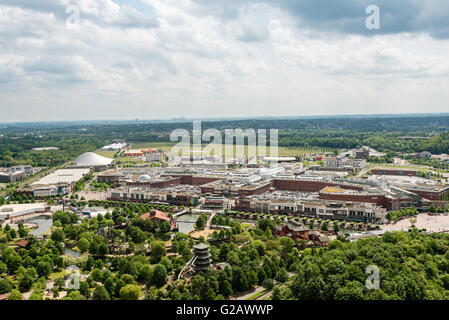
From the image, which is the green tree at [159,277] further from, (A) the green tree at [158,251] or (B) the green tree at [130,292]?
(A) the green tree at [158,251]

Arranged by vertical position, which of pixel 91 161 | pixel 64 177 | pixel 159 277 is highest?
pixel 91 161

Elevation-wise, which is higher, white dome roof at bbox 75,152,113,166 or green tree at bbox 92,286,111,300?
white dome roof at bbox 75,152,113,166

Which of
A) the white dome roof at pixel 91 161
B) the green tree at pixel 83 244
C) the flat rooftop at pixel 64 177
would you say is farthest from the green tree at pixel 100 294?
the white dome roof at pixel 91 161

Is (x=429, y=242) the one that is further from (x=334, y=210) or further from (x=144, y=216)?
(x=144, y=216)

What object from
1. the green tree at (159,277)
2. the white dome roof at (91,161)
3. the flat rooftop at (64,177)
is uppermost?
the white dome roof at (91,161)

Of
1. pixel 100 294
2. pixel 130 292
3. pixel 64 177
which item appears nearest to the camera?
pixel 100 294

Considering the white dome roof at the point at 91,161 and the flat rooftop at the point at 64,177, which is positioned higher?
the white dome roof at the point at 91,161

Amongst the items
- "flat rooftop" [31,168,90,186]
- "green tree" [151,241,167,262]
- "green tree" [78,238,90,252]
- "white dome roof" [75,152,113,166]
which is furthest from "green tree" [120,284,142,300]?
"white dome roof" [75,152,113,166]

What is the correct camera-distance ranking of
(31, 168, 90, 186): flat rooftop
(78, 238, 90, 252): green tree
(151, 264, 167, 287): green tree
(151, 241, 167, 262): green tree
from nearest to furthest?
1. (151, 264, 167, 287): green tree
2. (151, 241, 167, 262): green tree
3. (78, 238, 90, 252): green tree
4. (31, 168, 90, 186): flat rooftop

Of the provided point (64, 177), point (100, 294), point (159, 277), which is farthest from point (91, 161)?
point (100, 294)

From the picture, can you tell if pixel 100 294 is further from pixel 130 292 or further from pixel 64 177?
pixel 64 177

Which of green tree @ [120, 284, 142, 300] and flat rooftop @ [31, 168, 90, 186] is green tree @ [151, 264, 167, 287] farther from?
flat rooftop @ [31, 168, 90, 186]

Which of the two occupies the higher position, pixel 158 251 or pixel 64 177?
pixel 64 177
